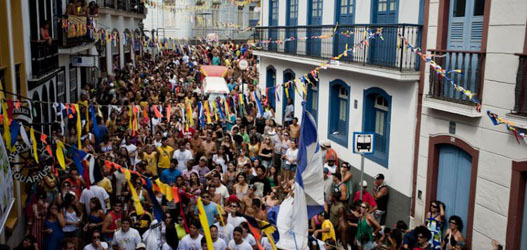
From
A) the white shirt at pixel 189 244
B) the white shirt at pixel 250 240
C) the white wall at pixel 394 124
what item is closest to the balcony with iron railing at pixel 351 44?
the white wall at pixel 394 124

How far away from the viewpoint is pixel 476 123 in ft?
35.0

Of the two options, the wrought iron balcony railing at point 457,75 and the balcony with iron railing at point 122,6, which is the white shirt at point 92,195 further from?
the balcony with iron railing at point 122,6

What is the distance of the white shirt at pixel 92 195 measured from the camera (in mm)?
11094

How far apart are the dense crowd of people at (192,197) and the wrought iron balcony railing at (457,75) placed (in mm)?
2047

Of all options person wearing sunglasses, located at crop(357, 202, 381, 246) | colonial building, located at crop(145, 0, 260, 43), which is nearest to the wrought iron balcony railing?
person wearing sunglasses, located at crop(357, 202, 381, 246)

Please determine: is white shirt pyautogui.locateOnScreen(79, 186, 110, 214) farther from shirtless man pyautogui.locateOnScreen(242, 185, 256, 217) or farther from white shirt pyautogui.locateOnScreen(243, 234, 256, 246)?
white shirt pyautogui.locateOnScreen(243, 234, 256, 246)

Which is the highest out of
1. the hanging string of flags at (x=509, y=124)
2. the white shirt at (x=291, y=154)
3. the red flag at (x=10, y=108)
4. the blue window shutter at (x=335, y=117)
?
the red flag at (x=10, y=108)

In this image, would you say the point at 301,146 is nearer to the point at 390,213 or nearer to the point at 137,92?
the point at 390,213

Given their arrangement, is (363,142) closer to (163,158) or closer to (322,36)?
(163,158)

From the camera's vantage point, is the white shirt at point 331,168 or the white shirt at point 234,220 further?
the white shirt at point 331,168

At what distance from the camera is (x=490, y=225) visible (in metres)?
10.3

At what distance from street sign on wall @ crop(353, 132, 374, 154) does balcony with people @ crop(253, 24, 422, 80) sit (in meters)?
1.86

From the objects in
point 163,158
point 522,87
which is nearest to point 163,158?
point 163,158

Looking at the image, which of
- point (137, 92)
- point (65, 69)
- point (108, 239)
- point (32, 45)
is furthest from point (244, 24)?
point (108, 239)
